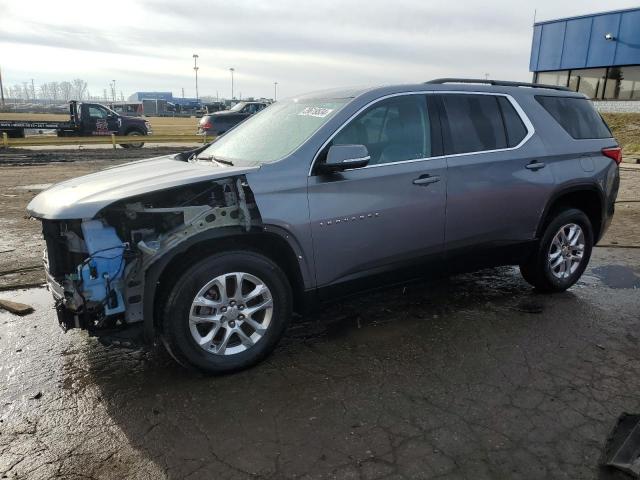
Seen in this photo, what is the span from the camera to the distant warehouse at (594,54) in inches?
1142

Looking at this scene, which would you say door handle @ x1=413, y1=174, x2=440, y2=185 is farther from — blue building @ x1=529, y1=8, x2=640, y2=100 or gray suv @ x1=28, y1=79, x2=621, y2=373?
blue building @ x1=529, y1=8, x2=640, y2=100

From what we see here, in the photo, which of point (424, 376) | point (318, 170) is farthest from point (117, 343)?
point (424, 376)

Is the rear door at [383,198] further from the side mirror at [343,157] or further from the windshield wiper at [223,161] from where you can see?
the windshield wiper at [223,161]

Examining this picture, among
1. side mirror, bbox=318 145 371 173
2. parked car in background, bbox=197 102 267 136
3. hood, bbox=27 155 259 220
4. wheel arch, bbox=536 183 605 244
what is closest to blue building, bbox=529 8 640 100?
parked car in background, bbox=197 102 267 136

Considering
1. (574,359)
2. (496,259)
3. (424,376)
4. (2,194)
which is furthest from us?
(2,194)

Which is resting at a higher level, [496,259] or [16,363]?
[496,259]

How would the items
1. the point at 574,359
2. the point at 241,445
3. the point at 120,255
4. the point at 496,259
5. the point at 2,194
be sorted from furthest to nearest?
the point at 2,194
the point at 496,259
the point at 574,359
the point at 120,255
the point at 241,445

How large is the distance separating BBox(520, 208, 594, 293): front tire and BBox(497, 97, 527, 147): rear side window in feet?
2.87

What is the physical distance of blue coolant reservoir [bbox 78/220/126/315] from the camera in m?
3.00

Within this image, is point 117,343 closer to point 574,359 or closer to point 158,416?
point 158,416

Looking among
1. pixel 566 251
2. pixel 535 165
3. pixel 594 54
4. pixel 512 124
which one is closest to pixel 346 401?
pixel 535 165

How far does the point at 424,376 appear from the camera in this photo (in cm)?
337

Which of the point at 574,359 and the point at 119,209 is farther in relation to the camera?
the point at 574,359

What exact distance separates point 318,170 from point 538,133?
2286mm
